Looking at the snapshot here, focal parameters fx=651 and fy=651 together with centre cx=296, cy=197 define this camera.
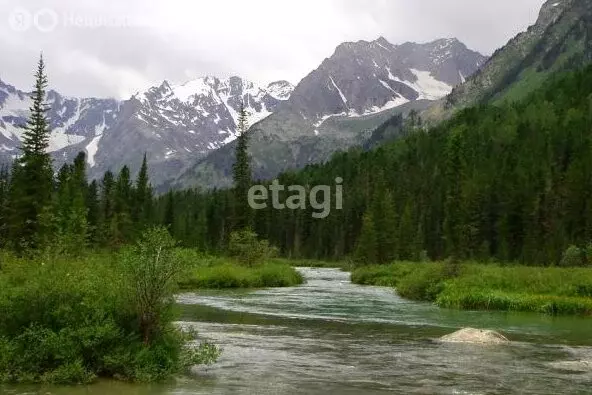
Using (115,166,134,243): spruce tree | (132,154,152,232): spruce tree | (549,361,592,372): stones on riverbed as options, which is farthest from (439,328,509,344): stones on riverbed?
(132,154,152,232): spruce tree

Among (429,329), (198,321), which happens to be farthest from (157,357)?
(429,329)

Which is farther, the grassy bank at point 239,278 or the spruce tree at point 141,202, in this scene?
the spruce tree at point 141,202

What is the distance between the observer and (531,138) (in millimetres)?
194625

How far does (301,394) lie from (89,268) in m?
8.15

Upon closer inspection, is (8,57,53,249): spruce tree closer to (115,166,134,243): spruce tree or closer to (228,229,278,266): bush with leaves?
(228,229,278,266): bush with leaves

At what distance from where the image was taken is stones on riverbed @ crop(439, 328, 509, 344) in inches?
1184

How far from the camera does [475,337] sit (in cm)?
3030

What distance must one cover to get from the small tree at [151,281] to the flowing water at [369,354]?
2049 mm

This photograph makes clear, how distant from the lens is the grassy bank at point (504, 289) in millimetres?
47156

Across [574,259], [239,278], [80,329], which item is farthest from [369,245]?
[80,329]

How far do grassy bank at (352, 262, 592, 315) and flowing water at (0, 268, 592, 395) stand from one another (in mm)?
3605

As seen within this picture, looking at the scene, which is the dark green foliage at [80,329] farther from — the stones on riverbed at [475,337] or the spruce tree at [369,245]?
the spruce tree at [369,245]

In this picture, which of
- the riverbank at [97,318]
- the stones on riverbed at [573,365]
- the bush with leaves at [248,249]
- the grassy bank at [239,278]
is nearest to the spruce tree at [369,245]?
the bush with leaves at [248,249]

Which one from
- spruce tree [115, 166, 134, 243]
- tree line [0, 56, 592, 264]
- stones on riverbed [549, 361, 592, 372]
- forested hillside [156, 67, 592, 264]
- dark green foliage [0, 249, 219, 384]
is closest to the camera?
dark green foliage [0, 249, 219, 384]
